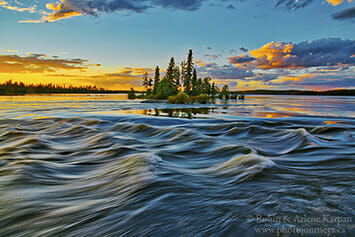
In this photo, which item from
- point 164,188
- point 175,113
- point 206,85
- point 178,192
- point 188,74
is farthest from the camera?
point 206,85

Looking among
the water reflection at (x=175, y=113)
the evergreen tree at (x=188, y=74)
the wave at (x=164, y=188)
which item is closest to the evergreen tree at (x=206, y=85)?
the evergreen tree at (x=188, y=74)

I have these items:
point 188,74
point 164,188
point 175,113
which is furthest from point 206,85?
point 164,188

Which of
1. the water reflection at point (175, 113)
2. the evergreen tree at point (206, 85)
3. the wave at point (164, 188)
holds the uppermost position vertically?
the evergreen tree at point (206, 85)

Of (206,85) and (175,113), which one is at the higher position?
(206,85)

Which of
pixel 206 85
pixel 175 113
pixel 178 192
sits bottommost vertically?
pixel 178 192

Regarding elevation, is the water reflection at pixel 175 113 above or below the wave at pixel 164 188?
above

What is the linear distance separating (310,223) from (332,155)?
5278 millimetres

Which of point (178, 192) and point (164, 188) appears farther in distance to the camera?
point (164, 188)

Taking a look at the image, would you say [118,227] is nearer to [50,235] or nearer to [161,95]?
[50,235]

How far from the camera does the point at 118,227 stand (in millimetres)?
3027

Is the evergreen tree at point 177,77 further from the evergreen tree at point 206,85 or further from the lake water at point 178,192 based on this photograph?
the lake water at point 178,192

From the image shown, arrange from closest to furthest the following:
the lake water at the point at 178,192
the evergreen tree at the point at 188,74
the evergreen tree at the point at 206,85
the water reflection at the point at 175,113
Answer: the lake water at the point at 178,192, the water reflection at the point at 175,113, the evergreen tree at the point at 188,74, the evergreen tree at the point at 206,85

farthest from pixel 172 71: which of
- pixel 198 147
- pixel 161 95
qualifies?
pixel 198 147

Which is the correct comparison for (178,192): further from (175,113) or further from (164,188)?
(175,113)
